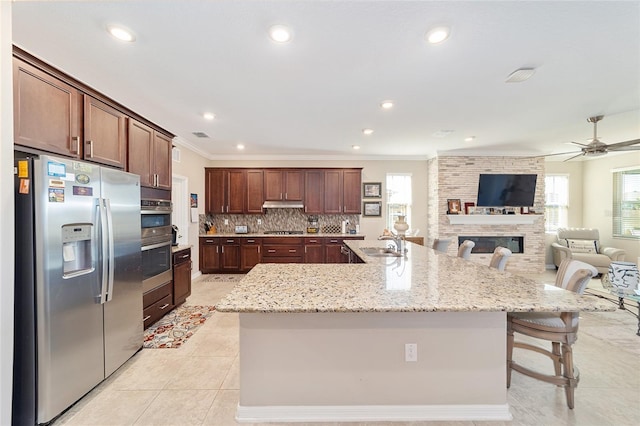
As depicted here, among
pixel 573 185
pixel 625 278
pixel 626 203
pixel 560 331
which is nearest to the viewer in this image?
pixel 560 331

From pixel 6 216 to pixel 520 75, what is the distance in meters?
4.02

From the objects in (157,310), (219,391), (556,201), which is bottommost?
(219,391)

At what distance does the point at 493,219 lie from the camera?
6109 millimetres

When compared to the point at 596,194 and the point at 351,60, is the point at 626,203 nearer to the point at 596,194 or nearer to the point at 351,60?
the point at 596,194

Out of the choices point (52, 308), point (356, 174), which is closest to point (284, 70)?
point (52, 308)

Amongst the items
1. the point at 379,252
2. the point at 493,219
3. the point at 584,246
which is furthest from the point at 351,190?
the point at 584,246

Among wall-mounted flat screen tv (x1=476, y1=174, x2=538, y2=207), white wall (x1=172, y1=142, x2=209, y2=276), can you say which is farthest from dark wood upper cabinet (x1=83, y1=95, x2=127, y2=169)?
wall-mounted flat screen tv (x1=476, y1=174, x2=538, y2=207)

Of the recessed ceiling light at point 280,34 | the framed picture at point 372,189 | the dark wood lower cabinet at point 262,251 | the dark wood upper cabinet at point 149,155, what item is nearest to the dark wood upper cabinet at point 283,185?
the dark wood lower cabinet at point 262,251

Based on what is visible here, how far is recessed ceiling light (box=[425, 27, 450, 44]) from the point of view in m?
1.91

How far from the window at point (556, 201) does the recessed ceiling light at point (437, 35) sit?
6.88 m

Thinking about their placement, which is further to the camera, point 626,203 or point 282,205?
point 282,205

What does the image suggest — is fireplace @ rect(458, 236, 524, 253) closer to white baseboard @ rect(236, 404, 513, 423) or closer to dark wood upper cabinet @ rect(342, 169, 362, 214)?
dark wood upper cabinet @ rect(342, 169, 362, 214)

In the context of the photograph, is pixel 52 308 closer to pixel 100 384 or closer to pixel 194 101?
pixel 100 384

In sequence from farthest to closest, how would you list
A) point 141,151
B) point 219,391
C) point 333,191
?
1. point 333,191
2. point 141,151
3. point 219,391
